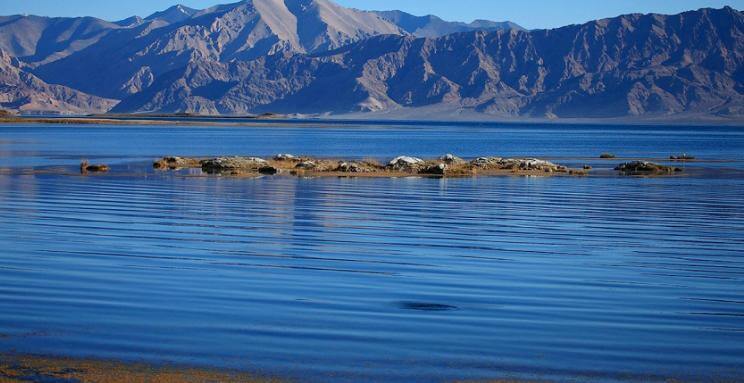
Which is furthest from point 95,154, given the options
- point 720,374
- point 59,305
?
point 720,374

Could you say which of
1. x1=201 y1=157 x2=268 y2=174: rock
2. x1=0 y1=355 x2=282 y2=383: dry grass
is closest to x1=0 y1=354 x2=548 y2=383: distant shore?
x1=0 y1=355 x2=282 y2=383: dry grass

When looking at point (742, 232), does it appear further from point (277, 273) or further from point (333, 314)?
point (333, 314)

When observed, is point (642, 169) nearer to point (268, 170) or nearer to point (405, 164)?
point (405, 164)

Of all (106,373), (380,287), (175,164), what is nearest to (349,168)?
(175,164)

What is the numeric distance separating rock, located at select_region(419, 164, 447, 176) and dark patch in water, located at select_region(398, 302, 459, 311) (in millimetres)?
34027

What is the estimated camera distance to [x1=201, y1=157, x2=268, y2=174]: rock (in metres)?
47.9

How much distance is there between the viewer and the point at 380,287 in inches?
623

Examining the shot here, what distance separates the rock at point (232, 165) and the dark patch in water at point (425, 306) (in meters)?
33.6

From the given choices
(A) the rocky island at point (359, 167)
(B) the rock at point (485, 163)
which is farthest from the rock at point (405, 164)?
(B) the rock at point (485, 163)

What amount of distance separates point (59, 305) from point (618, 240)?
13340mm

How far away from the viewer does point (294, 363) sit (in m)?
10.9

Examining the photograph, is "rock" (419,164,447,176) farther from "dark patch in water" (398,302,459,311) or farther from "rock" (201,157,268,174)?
"dark patch in water" (398,302,459,311)

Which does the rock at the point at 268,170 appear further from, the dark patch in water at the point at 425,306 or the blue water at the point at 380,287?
the dark patch in water at the point at 425,306

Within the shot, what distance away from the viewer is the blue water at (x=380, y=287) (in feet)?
37.2
